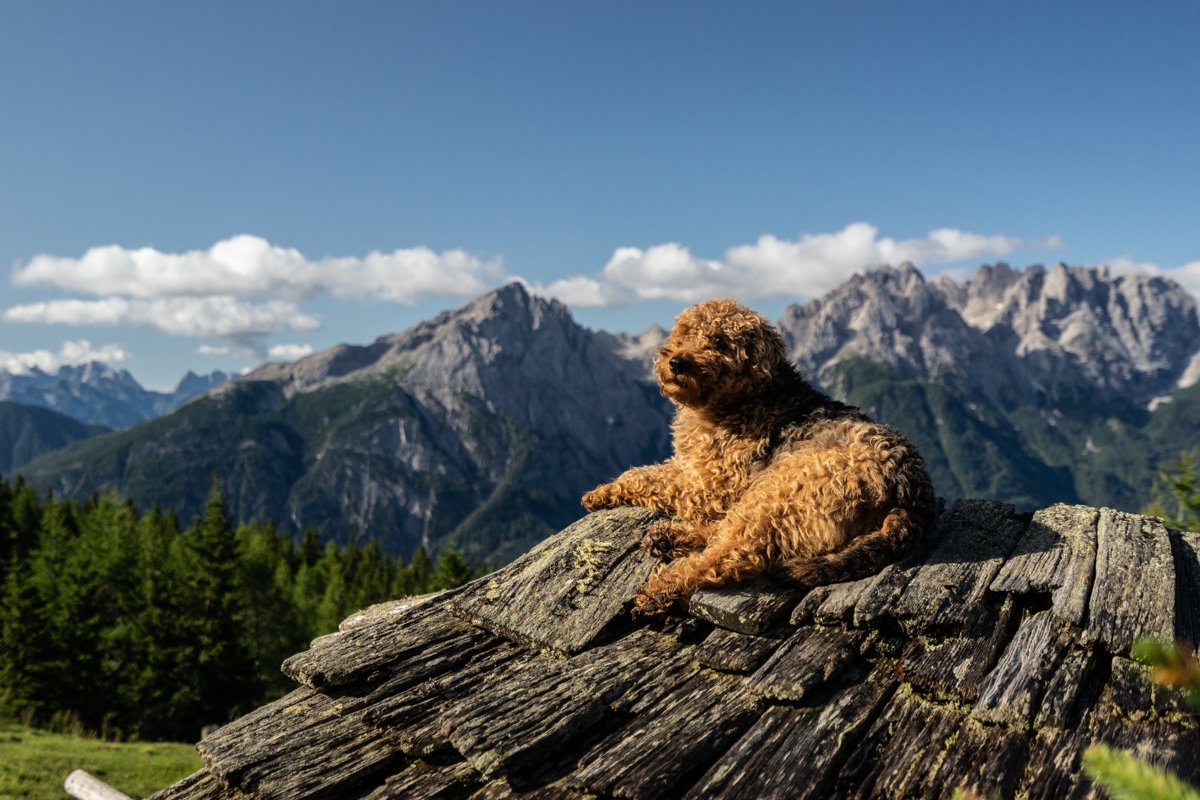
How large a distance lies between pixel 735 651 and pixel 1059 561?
2398 mm

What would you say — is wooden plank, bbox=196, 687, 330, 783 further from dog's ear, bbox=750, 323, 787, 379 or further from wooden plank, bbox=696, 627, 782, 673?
dog's ear, bbox=750, 323, 787, 379

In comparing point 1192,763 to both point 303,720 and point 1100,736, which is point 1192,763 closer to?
point 1100,736

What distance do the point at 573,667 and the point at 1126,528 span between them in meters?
4.30

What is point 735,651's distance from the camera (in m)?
4.88

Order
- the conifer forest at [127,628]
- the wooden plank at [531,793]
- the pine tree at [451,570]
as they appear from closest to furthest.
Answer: the wooden plank at [531,793], the conifer forest at [127,628], the pine tree at [451,570]

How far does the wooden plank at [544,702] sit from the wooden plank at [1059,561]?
2.39 m

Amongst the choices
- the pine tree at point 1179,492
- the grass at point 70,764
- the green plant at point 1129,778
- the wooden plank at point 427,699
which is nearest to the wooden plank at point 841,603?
the wooden plank at point 427,699

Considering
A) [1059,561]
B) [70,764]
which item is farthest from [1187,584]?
[70,764]

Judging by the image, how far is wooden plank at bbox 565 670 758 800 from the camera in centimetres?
388

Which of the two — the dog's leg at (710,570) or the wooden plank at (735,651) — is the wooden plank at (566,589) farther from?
the wooden plank at (735,651)

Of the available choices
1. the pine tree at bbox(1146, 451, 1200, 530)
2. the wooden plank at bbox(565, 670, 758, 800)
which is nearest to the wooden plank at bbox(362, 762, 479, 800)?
the wooden plank at bbox(565, 670, 758, 800)

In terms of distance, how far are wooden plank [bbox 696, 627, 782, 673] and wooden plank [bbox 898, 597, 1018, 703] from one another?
2.72ft

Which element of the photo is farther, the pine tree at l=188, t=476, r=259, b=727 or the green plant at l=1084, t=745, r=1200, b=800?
the pine tree at l=188, t=476, r=259, b=727

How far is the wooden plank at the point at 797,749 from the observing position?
148 inches
